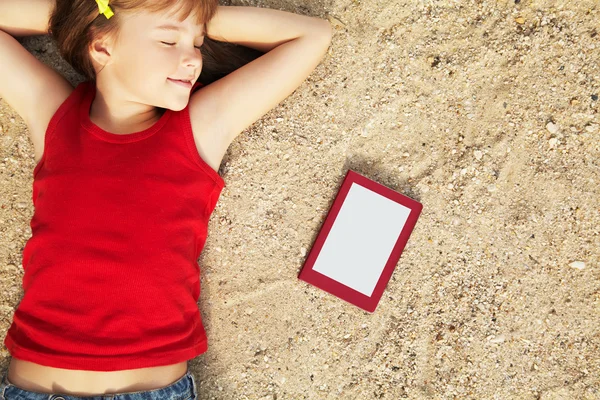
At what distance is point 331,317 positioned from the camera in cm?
189

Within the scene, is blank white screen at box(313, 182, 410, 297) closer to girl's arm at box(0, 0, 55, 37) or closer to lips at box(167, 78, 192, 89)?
lips at box(167, 78, 192, 89)

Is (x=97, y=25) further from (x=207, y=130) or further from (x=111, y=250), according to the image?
(x=111, y=250)

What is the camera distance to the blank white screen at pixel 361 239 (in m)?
1.87

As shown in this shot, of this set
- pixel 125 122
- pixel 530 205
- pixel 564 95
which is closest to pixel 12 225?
pixel 125 122

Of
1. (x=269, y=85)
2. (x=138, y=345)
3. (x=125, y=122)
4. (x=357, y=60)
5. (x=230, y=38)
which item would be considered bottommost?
(x=138, y=345)

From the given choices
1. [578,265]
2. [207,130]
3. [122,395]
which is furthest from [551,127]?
[122,395]

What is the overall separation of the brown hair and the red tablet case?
2.10ft

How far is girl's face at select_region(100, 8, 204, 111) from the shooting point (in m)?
1.47

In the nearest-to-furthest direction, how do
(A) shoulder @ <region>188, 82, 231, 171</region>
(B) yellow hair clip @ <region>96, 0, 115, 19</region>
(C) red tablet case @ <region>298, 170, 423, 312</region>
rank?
(B) yellow hair clip @ <region>96, 0, 115, 19</region> < (A) shoulder @ <region>188, 82, 231, 171</region> < (C) red tablet case @ <region>298, 170, 423, 312</region>

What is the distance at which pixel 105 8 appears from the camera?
1465mm

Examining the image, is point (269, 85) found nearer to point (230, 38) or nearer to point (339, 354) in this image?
point (230, 38)

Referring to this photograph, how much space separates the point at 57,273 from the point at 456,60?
157 cm

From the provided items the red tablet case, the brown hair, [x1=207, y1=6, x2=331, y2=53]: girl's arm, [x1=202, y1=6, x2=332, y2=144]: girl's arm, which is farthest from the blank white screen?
the brown hair

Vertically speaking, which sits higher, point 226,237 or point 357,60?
point 357,60
